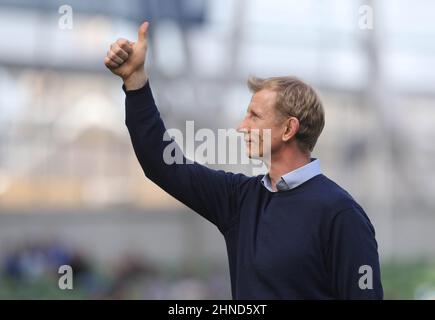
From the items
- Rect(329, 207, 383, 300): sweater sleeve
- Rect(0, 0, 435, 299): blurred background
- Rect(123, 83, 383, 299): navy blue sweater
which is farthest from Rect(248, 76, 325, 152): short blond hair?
Rect(0, 0, 435, 299): blurred background

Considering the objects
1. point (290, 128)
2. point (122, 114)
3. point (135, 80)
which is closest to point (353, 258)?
point (290, 128)

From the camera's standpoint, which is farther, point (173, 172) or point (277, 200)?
point (173, 172)

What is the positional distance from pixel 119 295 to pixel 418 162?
6465 millimetres

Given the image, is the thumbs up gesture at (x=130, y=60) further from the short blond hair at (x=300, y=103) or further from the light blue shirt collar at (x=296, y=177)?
the light blue shirt collar at (x=296, y=177)

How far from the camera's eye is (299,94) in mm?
2453

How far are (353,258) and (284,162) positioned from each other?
0.34 meters

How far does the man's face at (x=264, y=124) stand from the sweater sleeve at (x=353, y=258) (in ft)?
0.92

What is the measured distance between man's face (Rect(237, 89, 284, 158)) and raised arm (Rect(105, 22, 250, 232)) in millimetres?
130

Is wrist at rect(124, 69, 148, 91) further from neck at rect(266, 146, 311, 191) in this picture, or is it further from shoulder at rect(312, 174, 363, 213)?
shoulder at rect(312, 174, 363, 213)

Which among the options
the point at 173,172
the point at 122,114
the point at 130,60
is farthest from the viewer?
the point at 122,114

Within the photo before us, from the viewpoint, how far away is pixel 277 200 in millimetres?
2400

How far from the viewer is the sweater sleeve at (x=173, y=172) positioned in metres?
2.46

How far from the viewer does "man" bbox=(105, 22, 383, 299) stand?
2.29 m

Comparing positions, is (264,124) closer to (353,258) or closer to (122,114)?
(353,258)
